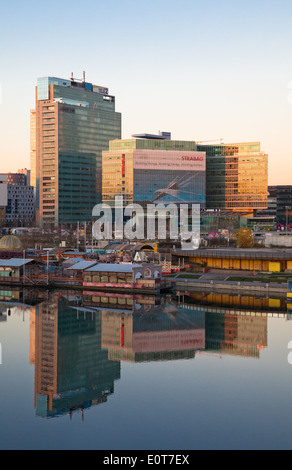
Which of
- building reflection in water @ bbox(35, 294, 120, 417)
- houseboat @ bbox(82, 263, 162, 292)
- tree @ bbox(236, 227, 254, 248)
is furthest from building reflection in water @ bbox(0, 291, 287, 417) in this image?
tree @ bbox(236, 227, 254, 248)

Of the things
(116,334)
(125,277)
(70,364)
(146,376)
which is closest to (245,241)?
(125,277)

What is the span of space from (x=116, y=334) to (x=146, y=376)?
1418 centimetres

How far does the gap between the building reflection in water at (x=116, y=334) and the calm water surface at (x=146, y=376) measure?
11cm

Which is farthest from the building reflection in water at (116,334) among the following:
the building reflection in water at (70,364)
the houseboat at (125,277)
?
the houseboat at (125,277)

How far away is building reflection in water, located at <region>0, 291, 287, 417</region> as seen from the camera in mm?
44188

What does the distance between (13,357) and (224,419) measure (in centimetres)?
2179

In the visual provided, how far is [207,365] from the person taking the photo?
161ft

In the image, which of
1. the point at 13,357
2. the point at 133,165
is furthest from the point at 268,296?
the point at 133,165

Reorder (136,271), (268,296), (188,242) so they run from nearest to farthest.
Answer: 1. (268,296)
2. (136,271)
3. (188,242)

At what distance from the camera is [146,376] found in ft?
152

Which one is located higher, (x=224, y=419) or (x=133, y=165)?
(x=133, y=165)

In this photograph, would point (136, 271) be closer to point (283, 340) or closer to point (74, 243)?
point (283, 340)

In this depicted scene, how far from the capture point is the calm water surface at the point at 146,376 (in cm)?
3441
